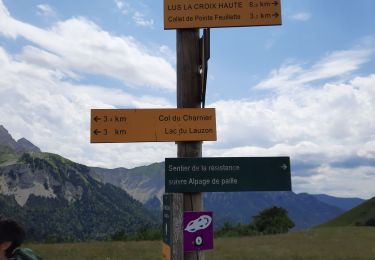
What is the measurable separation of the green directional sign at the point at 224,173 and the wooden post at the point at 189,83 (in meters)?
0.21

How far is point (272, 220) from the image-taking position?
313 feet

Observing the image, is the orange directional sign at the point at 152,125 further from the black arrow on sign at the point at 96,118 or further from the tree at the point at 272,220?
the tree at the point at 272,220

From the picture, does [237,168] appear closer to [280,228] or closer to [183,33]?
[183,33]

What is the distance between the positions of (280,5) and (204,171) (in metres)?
2.43

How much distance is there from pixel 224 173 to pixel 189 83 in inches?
49.0

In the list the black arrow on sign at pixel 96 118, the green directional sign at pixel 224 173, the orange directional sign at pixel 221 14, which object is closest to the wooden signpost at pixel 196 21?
the orange directional sign at pixel 221 14

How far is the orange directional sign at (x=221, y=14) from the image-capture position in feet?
17.8

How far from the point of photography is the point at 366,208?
582 ft

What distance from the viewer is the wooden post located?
5098mm

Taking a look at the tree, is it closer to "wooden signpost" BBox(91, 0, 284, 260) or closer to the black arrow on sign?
"wooden signpost" BBox(91, 0, 284, 260)

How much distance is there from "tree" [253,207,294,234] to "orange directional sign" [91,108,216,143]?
89.7 metres

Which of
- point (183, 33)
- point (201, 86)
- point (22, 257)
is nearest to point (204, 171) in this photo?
point (201, 86)

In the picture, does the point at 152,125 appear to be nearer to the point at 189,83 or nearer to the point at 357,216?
the point at 189,83

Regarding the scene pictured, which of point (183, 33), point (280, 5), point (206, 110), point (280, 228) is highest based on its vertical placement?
point (280, 5)
